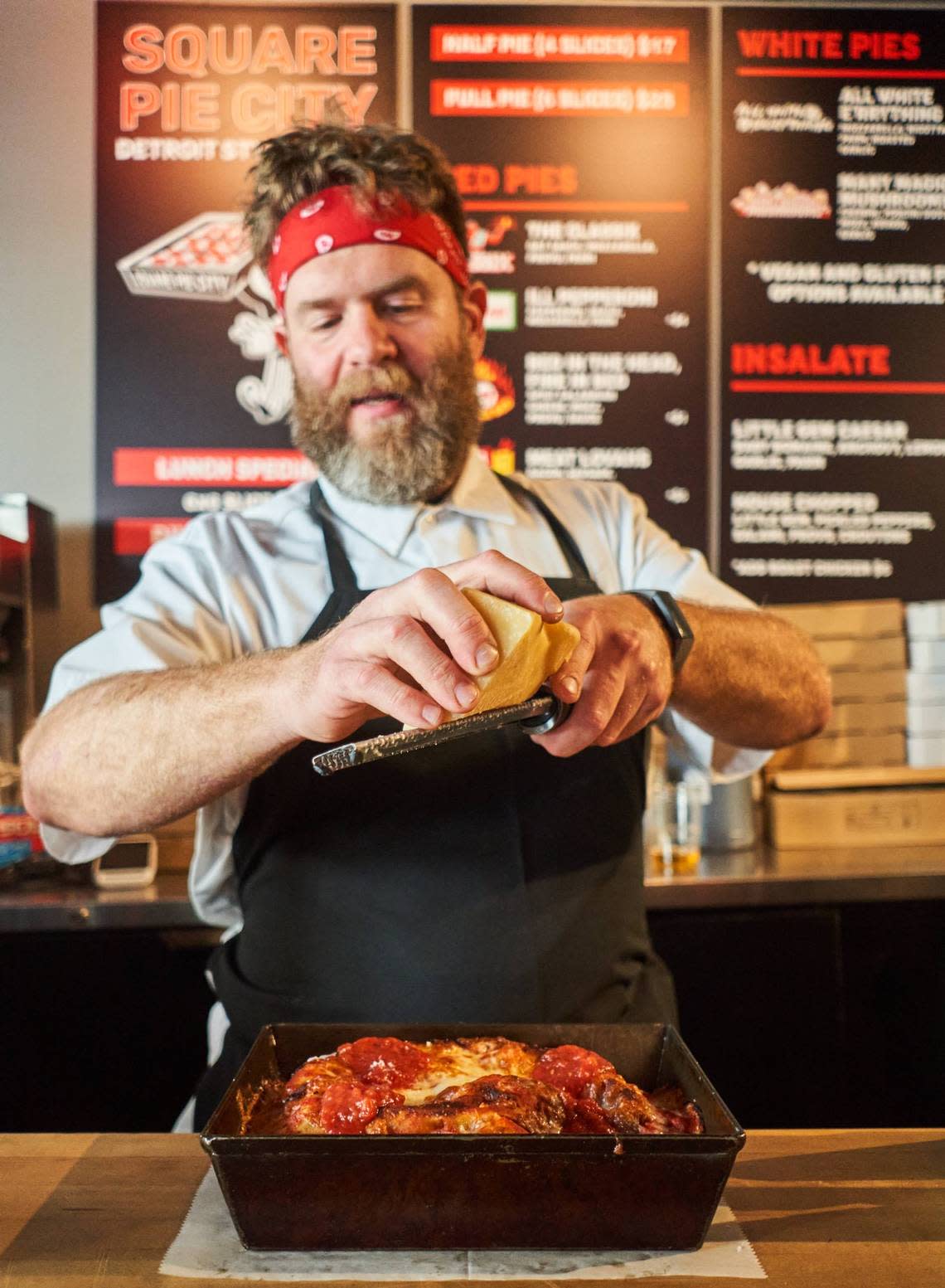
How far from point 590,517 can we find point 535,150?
1.49 metres

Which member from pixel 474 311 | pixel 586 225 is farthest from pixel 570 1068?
pixel 586 225

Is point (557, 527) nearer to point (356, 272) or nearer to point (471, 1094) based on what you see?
point (356, 272)

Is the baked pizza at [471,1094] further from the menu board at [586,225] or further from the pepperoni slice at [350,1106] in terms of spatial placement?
the menu board at [586,225]

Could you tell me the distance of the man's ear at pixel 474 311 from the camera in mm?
1814

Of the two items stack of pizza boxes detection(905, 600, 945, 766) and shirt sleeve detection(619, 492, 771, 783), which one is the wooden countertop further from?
stack of pizza boxes detection(905, 600, 945, 766)

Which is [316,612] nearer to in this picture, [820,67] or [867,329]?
[867,329]

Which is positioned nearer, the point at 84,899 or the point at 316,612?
the point at 316,612

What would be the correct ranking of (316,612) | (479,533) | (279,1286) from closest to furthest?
(279,1286) < (316,612) < (479,533)

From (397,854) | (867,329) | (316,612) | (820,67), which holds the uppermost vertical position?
(820,67)

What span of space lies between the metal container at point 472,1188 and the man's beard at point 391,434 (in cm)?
103

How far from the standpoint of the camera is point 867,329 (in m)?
2.90

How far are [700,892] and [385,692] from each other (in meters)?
1.44

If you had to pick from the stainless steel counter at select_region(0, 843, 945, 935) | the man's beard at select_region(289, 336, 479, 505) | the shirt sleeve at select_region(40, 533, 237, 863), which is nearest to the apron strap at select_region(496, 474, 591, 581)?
the man's beard at select_region(289, 336, 479, 505)

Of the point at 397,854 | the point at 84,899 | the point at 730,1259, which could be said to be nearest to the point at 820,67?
the point at 397,854
